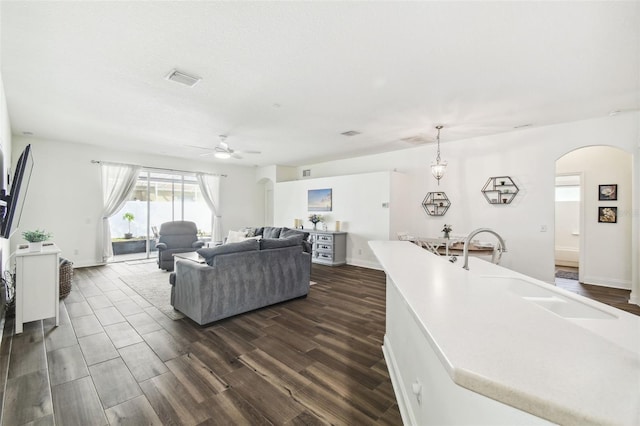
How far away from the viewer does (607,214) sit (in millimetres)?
5109

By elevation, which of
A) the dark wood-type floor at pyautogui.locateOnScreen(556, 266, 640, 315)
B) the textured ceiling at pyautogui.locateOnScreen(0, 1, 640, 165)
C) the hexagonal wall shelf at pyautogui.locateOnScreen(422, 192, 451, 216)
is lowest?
the dark wood-type floor at pyautogui.locateOnScreen(556, 266, 640, 315)

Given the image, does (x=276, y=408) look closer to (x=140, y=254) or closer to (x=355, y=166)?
(x=355, y=166)

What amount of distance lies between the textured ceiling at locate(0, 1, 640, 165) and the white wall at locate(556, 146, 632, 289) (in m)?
1.69

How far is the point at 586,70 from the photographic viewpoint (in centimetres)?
287

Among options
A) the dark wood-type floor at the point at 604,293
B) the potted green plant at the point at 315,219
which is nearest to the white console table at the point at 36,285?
the potted green plant at the point at 315,219

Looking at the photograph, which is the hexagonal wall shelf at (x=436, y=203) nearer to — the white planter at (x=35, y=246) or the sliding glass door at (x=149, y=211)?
the white planter at (x=35, y=246)

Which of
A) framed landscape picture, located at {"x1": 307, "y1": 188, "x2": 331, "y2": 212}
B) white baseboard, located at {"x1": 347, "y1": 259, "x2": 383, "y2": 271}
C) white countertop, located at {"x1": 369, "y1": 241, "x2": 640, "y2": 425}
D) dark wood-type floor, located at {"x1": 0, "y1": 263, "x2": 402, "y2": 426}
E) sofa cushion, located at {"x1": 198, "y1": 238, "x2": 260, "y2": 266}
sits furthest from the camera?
framed landscape picture, located at {"x1": 307, "y1": 188, "x2": 331, "y2": 212}

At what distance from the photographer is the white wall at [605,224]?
194 inches

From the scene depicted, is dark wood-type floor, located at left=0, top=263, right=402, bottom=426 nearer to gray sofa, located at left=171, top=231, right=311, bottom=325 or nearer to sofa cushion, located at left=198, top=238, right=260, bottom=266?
gray sofa, located at left=171, top=231, right=311, bottom=325

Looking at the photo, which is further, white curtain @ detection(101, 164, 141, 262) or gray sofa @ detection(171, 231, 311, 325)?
white curtain @ detection(101, 164, 141, 262)

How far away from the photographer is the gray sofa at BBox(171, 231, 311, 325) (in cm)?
323

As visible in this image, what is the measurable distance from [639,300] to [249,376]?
553 centimetres

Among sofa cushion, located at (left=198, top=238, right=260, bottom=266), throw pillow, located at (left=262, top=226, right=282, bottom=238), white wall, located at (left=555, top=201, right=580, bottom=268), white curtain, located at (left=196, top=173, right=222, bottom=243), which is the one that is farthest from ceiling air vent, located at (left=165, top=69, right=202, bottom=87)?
white wall, located at (left=555, top=201, right=580, bottom=268)

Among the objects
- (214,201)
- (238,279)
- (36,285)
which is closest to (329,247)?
(238,279)
